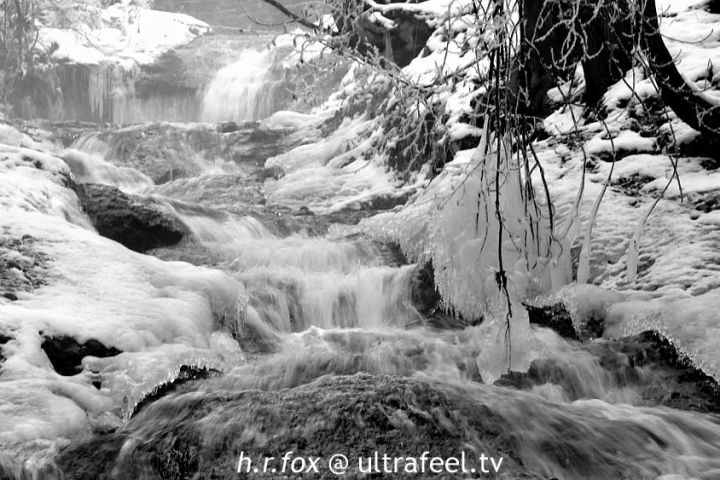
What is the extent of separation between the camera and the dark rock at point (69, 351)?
3.80 metres

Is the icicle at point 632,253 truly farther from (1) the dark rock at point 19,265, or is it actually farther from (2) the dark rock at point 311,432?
(1) the dark rock at point 19,265

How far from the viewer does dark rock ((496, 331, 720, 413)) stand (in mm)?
3668

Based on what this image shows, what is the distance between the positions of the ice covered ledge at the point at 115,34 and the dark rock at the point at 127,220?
485 inches

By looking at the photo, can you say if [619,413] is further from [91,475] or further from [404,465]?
[91,475]

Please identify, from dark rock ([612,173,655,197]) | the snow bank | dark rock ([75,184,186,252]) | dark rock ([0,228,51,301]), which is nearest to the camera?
the snow bank

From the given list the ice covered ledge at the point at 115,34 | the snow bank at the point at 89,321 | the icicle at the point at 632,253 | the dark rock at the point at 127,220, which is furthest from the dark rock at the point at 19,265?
the ice covered ledge at the point at 115,34

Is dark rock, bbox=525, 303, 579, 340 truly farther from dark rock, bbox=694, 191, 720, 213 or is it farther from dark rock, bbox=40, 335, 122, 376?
dark rock, bbox=40, 335, 122, 376

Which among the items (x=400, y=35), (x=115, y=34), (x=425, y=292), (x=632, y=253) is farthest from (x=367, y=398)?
(x=115, y=34)

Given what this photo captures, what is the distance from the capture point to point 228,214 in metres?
7.82

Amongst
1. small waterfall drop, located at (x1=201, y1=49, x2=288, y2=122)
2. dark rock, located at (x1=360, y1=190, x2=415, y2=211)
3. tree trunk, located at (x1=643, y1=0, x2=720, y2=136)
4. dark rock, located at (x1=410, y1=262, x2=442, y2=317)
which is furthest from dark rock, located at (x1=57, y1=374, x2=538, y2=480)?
small waterfall drop, located at (x1=201, y1=49, x2=288, y2=122)

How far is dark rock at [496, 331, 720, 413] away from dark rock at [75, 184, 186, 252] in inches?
154

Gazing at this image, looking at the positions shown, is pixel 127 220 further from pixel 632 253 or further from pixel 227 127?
pixel 227 127

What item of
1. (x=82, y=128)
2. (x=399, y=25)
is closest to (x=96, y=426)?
(x=399, y=25)

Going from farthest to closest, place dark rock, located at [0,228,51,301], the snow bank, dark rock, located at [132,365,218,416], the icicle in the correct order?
dark rock, located at [0,228,51,301], dark rock, located at [132,365,218,416], the snow bank, the icicle
